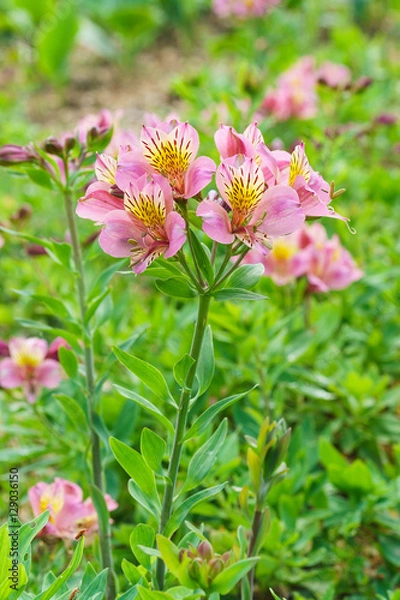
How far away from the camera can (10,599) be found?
0.97m

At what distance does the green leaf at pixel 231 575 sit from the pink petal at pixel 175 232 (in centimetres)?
37

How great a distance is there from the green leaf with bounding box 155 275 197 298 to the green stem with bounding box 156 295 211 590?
0.06ft

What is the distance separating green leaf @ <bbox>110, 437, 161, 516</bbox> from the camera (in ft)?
3.42

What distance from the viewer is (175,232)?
930mm

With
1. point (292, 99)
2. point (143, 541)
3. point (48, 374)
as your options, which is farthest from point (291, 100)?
point (143, 541)

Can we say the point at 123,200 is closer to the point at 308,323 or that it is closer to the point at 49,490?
the point at 49,490

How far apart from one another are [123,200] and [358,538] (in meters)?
1.03

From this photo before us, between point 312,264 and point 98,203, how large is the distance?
1008 millimetres

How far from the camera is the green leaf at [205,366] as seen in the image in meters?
1.06

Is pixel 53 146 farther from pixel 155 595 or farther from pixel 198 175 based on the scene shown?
pixel 155 595

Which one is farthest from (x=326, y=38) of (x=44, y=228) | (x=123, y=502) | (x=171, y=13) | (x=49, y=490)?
(x=49, y=490)

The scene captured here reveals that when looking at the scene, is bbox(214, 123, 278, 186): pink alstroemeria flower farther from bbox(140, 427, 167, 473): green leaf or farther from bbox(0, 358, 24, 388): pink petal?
bbox(0, 358, 24, 388): pink petal

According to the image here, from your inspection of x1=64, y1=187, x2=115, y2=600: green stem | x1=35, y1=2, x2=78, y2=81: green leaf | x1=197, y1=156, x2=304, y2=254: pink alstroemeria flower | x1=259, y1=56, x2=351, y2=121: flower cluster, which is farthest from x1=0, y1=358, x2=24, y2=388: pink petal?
x1=35, y1=2, x2=78, y2=81: green leaf

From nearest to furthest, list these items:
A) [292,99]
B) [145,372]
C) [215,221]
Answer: [215,221]
[145,372]
[292,99]
